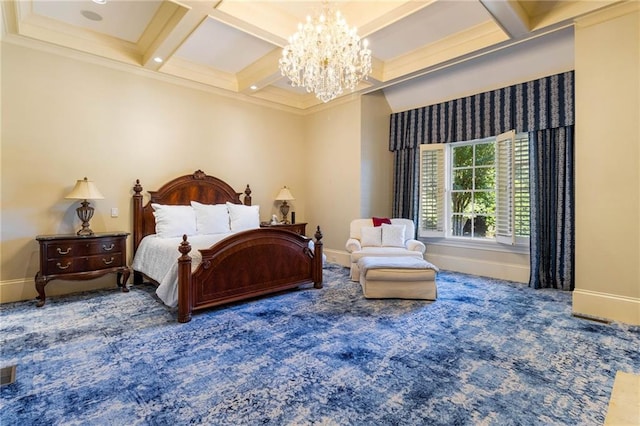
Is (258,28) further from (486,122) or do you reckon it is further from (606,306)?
(606,306)

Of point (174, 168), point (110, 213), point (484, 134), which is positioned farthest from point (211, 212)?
point (484, 134)

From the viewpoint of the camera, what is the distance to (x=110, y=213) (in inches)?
168

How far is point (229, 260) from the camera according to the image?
3.40 m

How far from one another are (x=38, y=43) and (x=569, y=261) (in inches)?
274

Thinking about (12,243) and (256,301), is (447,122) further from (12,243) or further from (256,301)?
(12,243)

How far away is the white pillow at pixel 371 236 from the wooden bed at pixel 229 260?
0.93 meters

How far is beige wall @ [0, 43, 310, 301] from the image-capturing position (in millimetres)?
3646

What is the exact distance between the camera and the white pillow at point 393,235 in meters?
4.79

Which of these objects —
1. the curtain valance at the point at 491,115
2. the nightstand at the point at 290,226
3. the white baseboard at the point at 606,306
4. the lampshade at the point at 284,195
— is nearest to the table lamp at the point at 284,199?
the lampshade at the point at 284,195

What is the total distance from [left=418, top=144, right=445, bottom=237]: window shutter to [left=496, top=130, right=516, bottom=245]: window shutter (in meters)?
0.88

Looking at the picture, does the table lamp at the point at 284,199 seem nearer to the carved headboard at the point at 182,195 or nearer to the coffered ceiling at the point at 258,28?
the carved headboard at the point at 182,195

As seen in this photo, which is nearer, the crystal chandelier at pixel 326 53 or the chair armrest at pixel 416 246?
the crystal chandelier at pixel 326 53

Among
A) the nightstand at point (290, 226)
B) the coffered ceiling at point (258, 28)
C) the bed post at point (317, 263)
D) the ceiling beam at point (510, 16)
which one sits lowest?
the bed post at point (317, 263)

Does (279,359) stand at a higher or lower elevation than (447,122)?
lower
